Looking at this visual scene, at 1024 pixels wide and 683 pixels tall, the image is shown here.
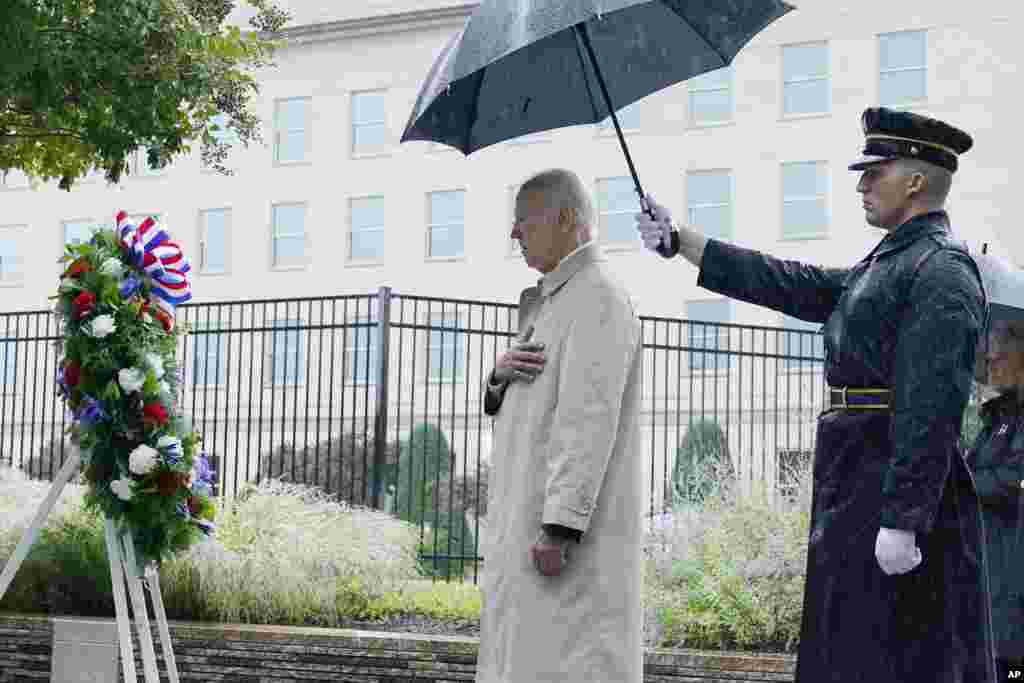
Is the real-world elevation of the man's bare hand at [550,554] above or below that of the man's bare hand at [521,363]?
below

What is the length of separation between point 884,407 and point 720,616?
4.16 m

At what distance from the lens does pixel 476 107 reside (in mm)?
5766

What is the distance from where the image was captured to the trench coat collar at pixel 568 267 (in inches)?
193

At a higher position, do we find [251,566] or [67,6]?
[67,6]

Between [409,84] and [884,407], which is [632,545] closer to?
[884,407]

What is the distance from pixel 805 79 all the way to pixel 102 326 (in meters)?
32.8

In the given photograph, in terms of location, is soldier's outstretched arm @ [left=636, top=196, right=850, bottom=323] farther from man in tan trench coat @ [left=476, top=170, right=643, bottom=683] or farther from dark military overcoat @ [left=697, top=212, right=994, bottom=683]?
dark military overcoat @ [left=697, top=212, right=994, bottom=683]

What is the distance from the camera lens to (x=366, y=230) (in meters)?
42.5

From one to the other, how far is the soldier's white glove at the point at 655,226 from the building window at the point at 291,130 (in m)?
39.0

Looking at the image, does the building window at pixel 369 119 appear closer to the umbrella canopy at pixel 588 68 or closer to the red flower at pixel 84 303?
the red flower at pixel 84 303

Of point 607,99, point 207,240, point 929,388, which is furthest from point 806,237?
point 929,388

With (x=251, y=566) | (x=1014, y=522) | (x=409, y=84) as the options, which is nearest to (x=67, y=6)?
(x=251, y=566)

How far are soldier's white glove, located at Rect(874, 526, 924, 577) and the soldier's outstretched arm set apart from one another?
1008 mm

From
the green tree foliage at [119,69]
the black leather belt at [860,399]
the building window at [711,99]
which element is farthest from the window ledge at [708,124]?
the black leather belt at [860,399]
